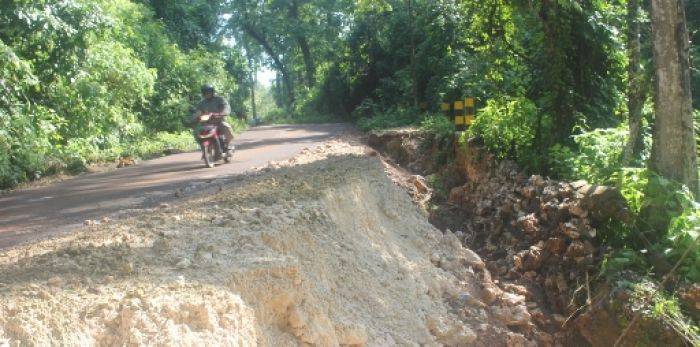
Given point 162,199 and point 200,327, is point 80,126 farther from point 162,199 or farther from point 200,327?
point 200,327

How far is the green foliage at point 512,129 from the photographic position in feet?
Answer: 34.0

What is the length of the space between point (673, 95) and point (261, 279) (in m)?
5.14

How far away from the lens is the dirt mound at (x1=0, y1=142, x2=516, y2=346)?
372cm

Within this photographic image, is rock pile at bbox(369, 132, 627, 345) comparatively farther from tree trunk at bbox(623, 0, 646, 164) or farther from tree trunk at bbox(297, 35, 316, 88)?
tree trunk at bbox(297, 35, 316, 88)

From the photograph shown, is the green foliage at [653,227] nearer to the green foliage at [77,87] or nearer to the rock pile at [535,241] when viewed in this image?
the rock pile at [535,241]

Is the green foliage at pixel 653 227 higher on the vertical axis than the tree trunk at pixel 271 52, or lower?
lower

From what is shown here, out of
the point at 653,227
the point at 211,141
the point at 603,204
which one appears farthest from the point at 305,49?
the point at 653,227

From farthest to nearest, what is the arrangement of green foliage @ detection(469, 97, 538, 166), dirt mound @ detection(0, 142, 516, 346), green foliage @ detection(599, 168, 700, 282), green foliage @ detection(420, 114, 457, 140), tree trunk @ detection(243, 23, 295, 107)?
tree trunk @ detection(243, 23, 295, 107) < green foliage @ detection(420, 114, 457, 140) < green foliage @ detection(469, 97, 538, 166) < green foliage @ detection(599, 168, 700, 282) < dirt mound @ detection(0, 142, 516, 346)

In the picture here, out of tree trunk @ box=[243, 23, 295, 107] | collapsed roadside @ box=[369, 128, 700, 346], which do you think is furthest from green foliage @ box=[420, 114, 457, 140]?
tree trunk @ box=[243, 23, 295, 107]

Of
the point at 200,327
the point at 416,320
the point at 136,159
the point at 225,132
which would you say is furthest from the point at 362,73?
the point at 200,327

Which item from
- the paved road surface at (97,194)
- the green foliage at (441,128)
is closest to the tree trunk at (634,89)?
the green foliage at (441,128)

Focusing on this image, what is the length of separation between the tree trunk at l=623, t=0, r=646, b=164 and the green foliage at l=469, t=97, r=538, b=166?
173cm

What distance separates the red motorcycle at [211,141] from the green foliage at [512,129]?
16.1 ft

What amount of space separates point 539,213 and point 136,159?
429 inches
